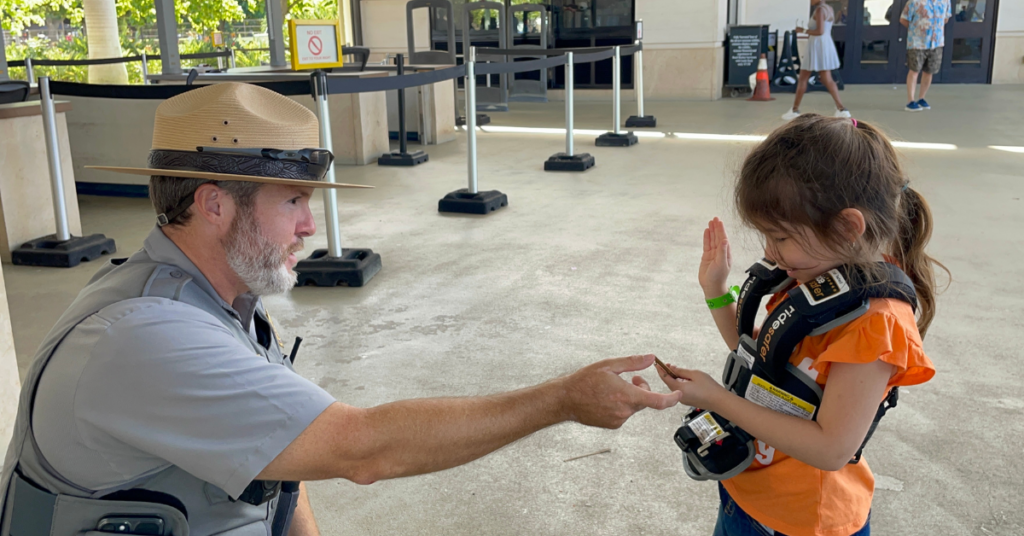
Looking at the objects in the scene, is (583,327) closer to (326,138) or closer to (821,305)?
(326,138)

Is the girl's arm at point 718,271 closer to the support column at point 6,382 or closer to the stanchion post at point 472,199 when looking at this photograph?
the support column at point 6,382

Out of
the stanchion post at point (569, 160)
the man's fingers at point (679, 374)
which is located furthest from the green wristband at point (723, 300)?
the stanchion post at point (569, 160)

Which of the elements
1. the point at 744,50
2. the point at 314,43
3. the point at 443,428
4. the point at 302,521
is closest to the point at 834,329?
the point at 443,428

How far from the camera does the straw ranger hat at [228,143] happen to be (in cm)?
151

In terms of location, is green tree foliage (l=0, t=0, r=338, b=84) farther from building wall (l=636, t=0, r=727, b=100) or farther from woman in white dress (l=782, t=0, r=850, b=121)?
woman in white dress (l=782, t=0, r=850, b=121)

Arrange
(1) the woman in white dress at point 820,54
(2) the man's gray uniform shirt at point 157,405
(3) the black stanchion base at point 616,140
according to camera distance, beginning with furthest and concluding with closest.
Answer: (1) the woman in white dress at point 820,54, (3) the black stanchion base at point 616,140, (2) the man's gray uniform shirt at point 157,405

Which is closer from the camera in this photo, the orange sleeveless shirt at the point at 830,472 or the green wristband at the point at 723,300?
the orange sleeveless shirt at the point at 830,472

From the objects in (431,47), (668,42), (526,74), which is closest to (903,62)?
(668,42)

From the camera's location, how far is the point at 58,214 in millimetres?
5086

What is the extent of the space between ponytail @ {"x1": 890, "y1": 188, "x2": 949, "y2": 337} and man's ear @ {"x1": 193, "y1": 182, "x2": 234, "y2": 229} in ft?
4.05

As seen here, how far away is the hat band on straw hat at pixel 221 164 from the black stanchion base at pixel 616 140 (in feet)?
25.8

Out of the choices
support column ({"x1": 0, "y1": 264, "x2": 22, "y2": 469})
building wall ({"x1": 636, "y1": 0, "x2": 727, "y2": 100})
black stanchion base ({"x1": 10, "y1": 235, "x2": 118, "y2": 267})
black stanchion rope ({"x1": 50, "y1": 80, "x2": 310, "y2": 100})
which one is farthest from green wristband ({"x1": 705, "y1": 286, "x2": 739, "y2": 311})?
building wall ({"x1": 636, "y1": 0, "x2": 727, "y2": 100})

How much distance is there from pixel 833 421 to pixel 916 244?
418 mm

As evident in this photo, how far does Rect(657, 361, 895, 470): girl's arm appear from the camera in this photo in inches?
55.2
